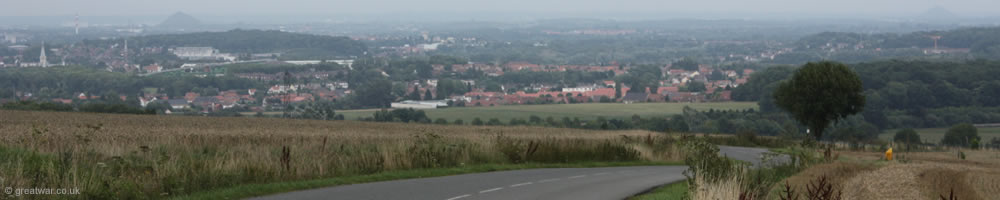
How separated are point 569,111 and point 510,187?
80.8m

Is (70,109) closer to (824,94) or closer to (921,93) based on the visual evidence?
(824,94)

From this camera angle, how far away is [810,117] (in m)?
48.0

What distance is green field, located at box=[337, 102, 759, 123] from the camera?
90.8 metres

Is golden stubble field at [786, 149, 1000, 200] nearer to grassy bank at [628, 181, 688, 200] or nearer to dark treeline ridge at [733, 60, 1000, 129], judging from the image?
grassy bank at [628, 181, 688, 200]

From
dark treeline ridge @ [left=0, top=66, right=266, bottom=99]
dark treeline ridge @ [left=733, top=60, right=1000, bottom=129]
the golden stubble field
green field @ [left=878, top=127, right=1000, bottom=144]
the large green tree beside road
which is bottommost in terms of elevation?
dark treeline ridge @ [left=0, top=66, right=266, bottom=99]

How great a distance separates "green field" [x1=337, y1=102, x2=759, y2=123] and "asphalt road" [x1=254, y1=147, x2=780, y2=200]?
6360cm

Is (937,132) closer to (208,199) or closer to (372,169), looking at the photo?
(372,169)

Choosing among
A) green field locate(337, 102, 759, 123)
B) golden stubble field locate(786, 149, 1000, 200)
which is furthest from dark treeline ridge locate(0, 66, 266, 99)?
golden stubble field locate(786, 149, 1000, 200)

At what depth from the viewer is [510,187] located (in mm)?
17594

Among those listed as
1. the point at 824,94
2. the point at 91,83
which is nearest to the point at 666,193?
the point at 824,94

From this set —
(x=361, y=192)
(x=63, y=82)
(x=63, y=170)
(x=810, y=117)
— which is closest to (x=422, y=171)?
(x=361, y=192)

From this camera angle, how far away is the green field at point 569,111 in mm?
90812

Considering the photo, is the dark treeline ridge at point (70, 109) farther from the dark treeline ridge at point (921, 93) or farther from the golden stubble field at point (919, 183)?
the dark treeline ridge at point (921, 93)

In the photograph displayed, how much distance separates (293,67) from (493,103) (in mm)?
59559
